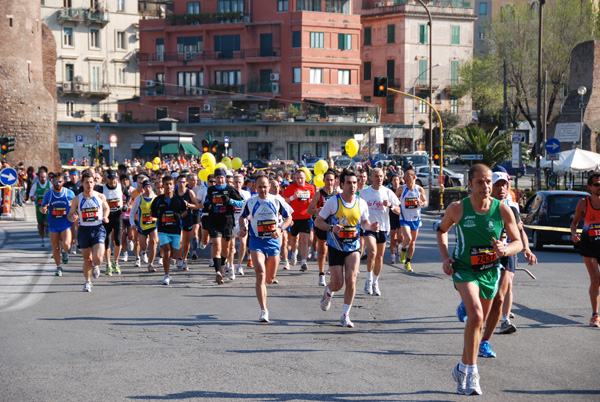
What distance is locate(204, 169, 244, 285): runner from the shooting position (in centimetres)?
1412

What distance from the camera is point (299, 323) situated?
10.1 meters

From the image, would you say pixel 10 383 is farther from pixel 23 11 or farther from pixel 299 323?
pixel 23 11

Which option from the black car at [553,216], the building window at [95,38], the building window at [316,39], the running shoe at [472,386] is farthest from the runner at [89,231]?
the building window at [95,38]

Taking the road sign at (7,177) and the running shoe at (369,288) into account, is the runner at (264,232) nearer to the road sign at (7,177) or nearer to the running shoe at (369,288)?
the running shoe at (369,288)

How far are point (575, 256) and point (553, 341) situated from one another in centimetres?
1007

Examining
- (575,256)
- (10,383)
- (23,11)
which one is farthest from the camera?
(23,11)

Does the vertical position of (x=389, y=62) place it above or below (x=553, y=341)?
above

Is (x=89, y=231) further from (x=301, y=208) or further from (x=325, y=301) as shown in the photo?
(x=325, y=301)

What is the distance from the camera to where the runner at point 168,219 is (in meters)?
13.9

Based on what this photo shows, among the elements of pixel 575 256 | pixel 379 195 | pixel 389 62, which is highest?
pixel 389 62

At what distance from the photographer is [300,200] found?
15773 millimetres

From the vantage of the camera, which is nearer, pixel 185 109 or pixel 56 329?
pixel 56 329

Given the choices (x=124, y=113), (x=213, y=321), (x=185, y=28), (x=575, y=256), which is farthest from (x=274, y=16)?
(x=213, y=321)

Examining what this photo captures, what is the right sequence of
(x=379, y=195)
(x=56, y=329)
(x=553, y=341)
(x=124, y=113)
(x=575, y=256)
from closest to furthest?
(x=553, y=341) < (x=56, y=329) < (x=379, y=195) < (x=575, y=256) < (x=124, y=113)
